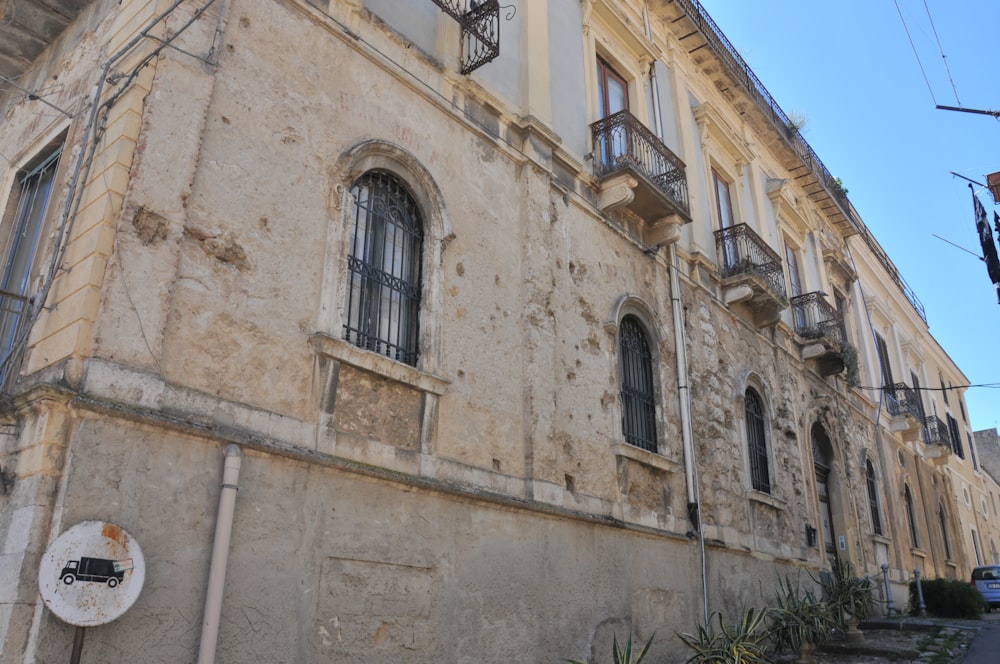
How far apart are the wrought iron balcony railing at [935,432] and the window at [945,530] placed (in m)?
2.00

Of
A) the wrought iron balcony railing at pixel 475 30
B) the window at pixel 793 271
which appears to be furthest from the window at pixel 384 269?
the window at pixel 793 271

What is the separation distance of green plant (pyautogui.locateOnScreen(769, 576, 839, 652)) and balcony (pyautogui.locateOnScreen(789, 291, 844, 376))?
18.1 ft

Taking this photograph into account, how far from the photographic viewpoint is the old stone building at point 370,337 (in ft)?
16.0

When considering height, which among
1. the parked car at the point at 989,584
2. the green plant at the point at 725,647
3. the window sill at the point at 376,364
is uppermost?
the window sill at the point at 376,364

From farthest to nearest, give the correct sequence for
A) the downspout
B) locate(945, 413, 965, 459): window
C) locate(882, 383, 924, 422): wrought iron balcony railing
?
locate(945, 413, 965, 459): window
locate(882, 383, 924, 422): wrought iron balcony railing
the downspout

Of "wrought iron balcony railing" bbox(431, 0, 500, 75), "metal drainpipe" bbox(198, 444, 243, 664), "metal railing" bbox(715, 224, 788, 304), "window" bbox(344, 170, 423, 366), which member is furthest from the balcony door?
"metal drainpipe" bbox(198, 444, 243, 664)

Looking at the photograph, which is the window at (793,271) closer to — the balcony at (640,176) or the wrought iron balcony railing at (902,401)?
the wrought iron balcony railing at (902,401)

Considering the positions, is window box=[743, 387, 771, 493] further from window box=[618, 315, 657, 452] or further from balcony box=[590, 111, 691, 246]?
balcony box=[590, 111, 691, 246]

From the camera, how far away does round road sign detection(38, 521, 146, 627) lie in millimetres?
4117

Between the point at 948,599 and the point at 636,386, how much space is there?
11.2 m

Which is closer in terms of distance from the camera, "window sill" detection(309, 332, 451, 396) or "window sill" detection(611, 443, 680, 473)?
"window sill" detection(309, 332, 451, 396)

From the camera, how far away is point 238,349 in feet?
18.2

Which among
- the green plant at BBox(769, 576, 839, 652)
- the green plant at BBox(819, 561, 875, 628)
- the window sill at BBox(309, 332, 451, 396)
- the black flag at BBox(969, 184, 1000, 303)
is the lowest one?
the green plant at BBox(769, 576, 839, 652)

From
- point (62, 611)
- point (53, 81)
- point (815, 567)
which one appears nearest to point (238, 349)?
point (62, 611)
